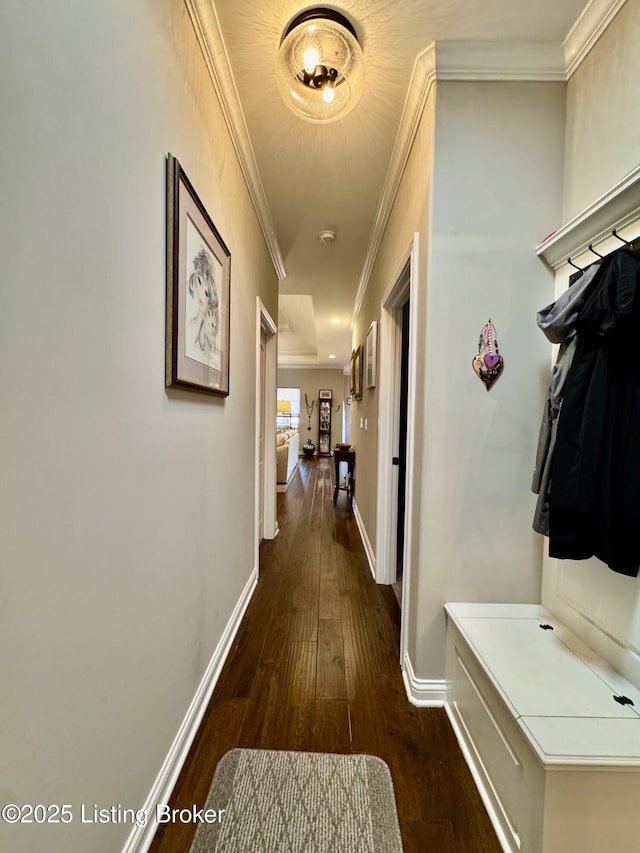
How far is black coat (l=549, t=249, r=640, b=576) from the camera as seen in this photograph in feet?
3.32

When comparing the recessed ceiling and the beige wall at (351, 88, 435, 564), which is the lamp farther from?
the beige wall at (351, 88, 435, 564)

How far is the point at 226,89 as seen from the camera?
1506 millimetres

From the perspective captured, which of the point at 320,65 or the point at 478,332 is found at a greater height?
the point at 320,65

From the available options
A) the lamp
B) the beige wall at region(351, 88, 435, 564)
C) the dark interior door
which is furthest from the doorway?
the lamp

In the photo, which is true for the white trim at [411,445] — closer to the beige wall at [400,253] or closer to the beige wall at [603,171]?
the beige wall at [400,253]

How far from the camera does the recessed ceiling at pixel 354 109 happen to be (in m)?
1.25

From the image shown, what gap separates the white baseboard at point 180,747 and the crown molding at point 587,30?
2916 mm

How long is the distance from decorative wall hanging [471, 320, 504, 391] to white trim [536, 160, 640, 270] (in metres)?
0.34

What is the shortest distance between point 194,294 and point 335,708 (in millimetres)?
1777

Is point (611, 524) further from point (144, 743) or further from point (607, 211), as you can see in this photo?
point (144, 743)

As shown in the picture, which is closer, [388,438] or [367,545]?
[388,438]

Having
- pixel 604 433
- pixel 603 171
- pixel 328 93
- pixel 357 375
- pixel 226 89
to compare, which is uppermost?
pixel 226 89

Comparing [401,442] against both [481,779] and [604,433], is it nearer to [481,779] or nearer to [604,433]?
[604,433]

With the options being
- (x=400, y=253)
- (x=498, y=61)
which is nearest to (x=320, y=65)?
(x=498, y=61)
